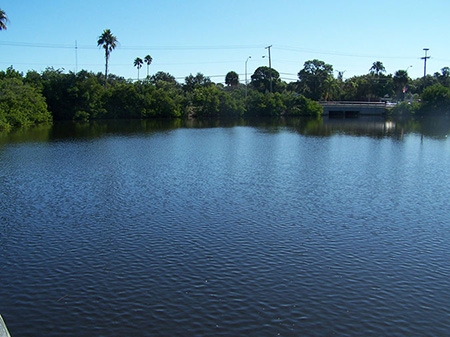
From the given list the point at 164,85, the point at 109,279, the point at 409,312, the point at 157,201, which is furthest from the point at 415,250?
the point at 164,85

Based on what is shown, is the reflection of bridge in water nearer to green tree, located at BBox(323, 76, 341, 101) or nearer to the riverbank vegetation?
the riverbank vegetation

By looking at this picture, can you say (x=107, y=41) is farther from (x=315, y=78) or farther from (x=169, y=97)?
(x=315, y=78)

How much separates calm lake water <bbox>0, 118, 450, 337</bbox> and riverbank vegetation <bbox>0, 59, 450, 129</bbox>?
5025cm

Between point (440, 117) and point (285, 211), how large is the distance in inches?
3905

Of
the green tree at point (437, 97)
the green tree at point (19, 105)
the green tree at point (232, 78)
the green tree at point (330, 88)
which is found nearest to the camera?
the green tree at point (19, 105)

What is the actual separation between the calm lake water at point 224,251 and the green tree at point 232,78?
440 ft

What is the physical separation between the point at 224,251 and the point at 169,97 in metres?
91.5

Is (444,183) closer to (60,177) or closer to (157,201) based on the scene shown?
(157,201)

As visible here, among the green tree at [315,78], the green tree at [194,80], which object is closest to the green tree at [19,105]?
the green tree at [194,80]

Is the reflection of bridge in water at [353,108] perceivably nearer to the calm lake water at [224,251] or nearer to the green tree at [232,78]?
the green tree at [232,78]

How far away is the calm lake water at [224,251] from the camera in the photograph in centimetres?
1133

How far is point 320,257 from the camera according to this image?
50.5ft

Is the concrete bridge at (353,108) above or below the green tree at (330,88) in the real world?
below

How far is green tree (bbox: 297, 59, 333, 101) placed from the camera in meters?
136
